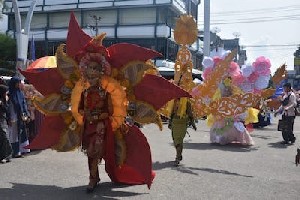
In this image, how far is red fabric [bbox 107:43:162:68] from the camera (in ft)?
19.2

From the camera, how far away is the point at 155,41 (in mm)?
37500

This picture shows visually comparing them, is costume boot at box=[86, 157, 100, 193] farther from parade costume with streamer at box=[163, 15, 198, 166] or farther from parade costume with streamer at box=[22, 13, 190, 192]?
parade costume with streamer at box=[163, 15, 198, 166]

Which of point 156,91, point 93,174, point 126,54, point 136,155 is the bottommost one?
point 93,174

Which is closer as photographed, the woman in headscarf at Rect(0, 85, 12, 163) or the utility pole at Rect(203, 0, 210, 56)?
the woman in headscarf at Rect(0, 85, 12, 163)

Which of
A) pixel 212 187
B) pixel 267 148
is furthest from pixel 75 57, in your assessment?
pixel 267 148

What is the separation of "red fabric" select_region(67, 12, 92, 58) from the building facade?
2897 centimetres

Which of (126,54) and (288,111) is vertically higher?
(126,54)

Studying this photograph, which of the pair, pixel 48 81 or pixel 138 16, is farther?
pixel 138 16

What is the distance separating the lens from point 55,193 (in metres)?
5.76

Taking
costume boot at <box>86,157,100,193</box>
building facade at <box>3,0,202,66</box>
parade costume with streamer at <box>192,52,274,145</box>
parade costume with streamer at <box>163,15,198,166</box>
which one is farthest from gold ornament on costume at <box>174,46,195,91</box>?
building facade at <box>3,0,202,66</box>

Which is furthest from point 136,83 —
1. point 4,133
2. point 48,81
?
point 4,133

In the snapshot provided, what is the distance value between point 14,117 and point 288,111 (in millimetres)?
7923

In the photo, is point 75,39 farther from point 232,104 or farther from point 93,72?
point 232,104

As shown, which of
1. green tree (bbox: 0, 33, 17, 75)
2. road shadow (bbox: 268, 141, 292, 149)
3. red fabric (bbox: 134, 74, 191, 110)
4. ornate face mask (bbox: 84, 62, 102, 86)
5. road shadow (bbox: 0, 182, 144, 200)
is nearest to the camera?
road shadow (bbox: 0, 182, 144, 200)
